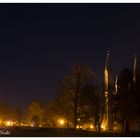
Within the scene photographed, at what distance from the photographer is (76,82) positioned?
6081 cm

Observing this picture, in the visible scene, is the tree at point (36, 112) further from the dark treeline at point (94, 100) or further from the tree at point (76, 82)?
the tree at point (76, 82)

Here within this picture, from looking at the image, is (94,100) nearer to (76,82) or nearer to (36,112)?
(76,82)

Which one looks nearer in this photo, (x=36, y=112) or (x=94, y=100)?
(x=94, y=100)

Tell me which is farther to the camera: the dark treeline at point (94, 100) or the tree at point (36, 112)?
the tree at point (36, 112)

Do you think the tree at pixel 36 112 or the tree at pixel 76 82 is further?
the tree at pixel 36 112

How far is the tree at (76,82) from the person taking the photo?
6078 centimetres

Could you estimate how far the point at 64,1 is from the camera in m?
35.3

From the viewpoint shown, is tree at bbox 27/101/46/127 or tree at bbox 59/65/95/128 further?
tree at bbox 27/101/46/127

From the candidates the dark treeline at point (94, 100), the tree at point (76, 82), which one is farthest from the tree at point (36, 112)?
the tree at point (76, 82)

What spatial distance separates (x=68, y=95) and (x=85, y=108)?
3730 mm

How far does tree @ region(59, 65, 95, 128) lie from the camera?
2393 inches

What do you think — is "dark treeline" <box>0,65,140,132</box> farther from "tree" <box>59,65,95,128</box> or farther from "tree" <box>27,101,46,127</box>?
"tree" <box>27,101,46,127</box>

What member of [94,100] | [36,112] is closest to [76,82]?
[94,100]

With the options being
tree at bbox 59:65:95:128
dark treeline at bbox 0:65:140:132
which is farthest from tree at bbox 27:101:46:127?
tree at bbox 59:65:95:128
